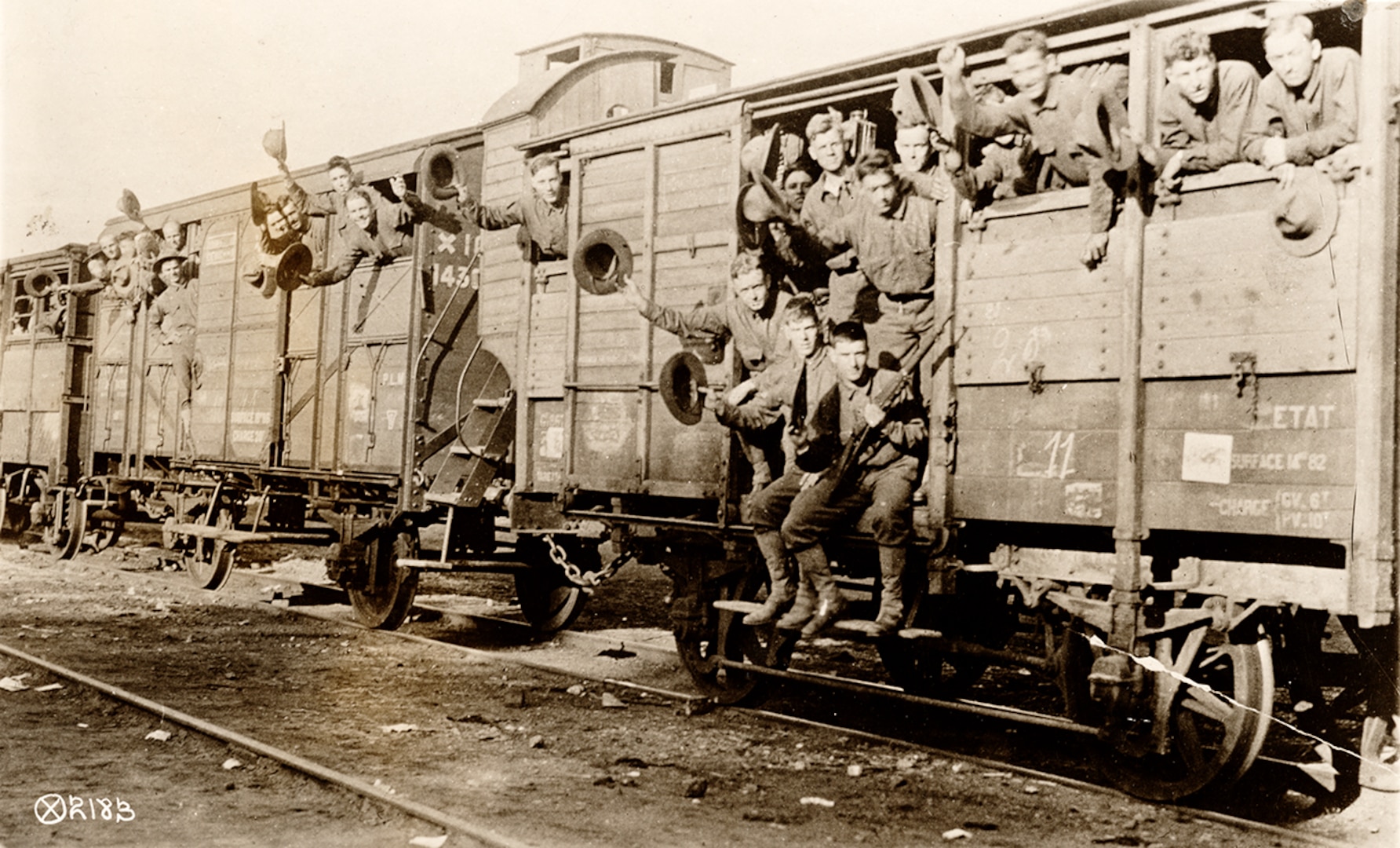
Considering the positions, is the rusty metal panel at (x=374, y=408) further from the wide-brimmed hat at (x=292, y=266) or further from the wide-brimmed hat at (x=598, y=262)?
the wide-brimmed hat at (x=598, y=262)

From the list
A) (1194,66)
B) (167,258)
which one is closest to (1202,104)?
(1194,66)

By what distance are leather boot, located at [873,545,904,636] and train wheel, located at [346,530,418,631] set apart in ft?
18.2

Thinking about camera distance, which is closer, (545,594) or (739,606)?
(739,606)

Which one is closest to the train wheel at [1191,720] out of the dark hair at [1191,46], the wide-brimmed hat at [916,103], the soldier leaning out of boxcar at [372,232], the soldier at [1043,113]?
the soldier at [1043,113]

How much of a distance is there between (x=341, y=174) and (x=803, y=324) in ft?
20.8

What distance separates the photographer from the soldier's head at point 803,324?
718 centimetres

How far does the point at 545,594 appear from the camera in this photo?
11547 mm

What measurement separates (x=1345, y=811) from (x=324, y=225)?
10305mm

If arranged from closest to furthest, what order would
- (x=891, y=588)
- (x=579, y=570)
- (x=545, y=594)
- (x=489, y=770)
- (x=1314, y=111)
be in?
(x=1314, y=111), (x=489, y=770), (x=891, y=588), (x=579, y=570), (x=545, y=594)

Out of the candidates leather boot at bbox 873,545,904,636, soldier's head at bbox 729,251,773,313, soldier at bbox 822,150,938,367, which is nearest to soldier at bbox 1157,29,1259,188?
soldier at bbox 822,150,938,367

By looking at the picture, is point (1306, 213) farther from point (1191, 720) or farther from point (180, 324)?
point (180, 324)

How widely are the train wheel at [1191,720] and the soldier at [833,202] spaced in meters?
2.79

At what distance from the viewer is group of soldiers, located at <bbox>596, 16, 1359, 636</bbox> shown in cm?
585

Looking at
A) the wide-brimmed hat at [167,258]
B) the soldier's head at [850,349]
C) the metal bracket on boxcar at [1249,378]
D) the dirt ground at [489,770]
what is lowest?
the dirt ground at [489,770]
